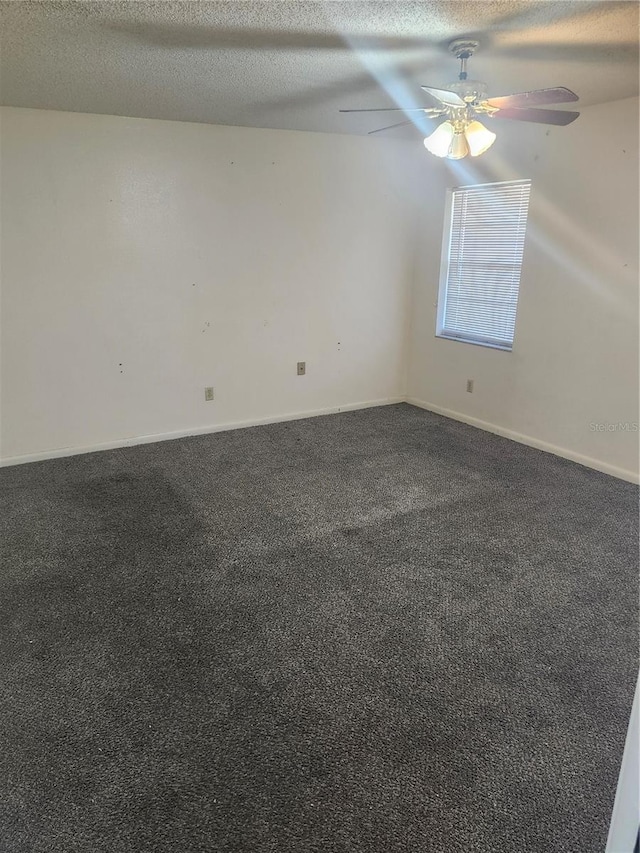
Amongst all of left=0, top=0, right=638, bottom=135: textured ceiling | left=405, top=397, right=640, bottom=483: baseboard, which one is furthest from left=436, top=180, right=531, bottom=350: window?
left=0, top=0, right=638, bottom=135: textured ceiling

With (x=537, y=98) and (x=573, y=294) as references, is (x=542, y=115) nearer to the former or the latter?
(x=537, y=98)

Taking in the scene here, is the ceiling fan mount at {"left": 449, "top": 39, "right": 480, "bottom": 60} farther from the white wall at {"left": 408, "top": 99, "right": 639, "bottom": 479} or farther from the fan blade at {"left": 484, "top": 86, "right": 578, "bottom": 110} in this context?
the white wall at {"left": 408, "top": 99, "right": 639, "bottom": 479}

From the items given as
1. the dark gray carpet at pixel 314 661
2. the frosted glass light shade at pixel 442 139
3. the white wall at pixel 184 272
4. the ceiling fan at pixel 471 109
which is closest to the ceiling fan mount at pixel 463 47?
the ceiling fan at pixel 471 109

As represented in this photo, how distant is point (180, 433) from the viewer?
4473 millimetres

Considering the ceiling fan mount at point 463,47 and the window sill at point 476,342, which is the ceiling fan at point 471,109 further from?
the window sill at point 476,342

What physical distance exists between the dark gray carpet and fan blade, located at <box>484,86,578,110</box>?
6.68 ft

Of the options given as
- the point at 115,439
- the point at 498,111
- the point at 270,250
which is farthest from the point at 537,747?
the point at 270,250

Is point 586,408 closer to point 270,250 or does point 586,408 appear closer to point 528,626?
point 528,626

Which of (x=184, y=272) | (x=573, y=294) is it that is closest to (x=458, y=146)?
(x=573, y=294)

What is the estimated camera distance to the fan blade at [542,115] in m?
2.46

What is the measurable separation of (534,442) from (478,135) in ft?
7.87

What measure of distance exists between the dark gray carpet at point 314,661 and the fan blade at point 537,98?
2.04 meters

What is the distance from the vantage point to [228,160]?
412 centimetres

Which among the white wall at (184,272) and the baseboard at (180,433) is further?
the baseboard at (180,433)
